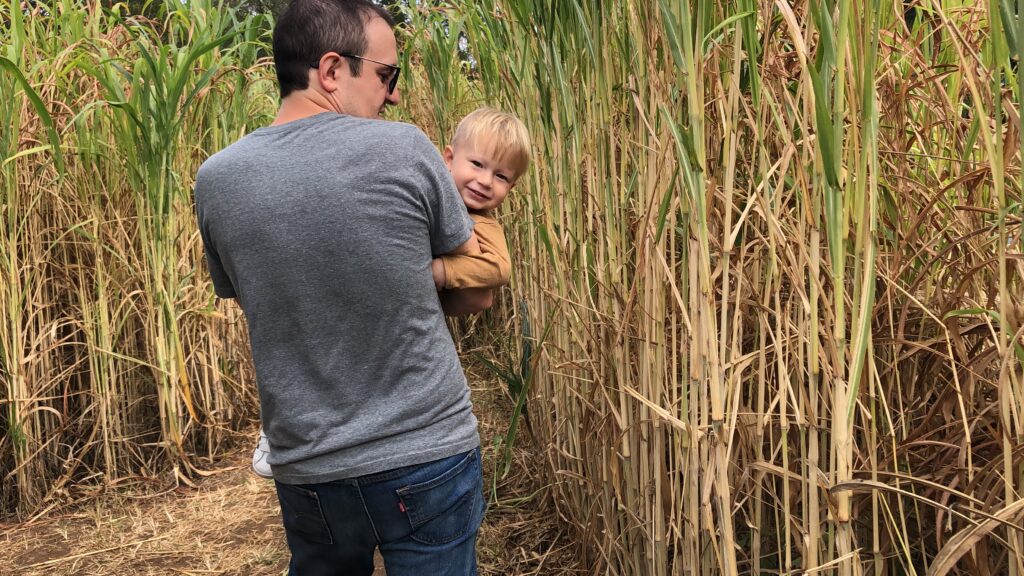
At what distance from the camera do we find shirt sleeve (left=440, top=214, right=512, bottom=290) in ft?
3.76

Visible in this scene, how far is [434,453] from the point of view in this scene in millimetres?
1101

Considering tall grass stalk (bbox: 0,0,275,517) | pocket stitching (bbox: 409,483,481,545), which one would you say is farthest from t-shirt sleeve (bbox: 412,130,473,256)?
tall grass stalk (bbox: 0,0,275,517)

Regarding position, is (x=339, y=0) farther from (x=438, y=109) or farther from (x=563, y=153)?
(x=438, y=109)

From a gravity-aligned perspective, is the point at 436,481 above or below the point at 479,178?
below

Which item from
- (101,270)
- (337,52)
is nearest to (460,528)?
(337,52)

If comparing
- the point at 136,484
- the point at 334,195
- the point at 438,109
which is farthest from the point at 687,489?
the point at 438,109

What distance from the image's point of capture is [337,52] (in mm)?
1092

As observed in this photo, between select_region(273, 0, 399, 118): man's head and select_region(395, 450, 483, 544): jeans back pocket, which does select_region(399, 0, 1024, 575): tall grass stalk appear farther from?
select_region(273, 0, 399, 118): man's head

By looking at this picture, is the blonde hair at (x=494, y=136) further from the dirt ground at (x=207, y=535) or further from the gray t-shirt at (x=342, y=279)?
the dirt ground at (x=207, y=535)

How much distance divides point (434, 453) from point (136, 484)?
7.40 feet

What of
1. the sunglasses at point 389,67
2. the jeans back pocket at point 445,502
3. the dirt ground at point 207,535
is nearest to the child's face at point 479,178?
the sunglasses at point 389,67

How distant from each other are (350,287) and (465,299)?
0.21m

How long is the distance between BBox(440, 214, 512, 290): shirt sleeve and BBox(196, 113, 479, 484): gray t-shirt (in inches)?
Answer: 1.4

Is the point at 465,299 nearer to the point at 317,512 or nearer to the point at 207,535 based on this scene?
the point at 317,512
